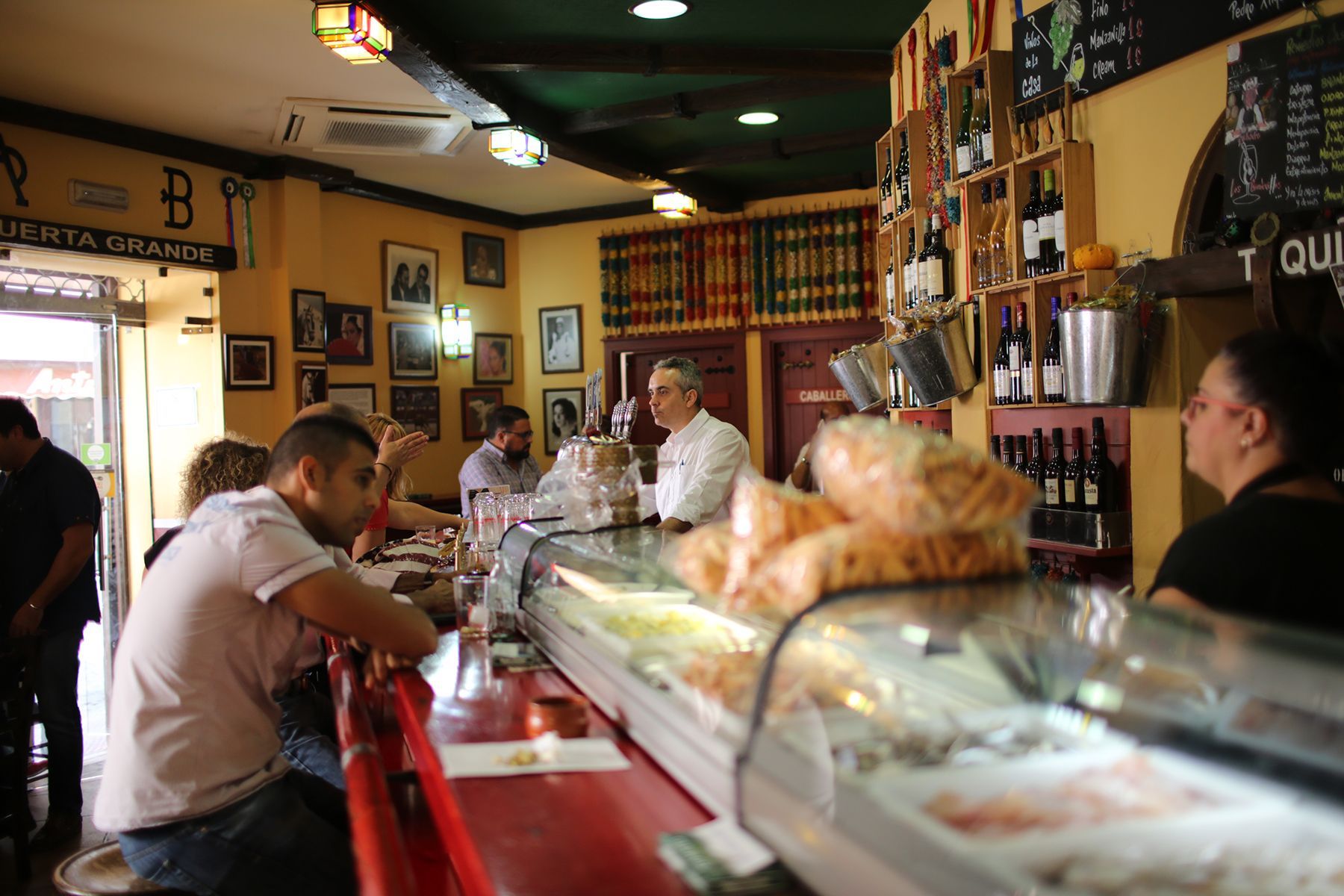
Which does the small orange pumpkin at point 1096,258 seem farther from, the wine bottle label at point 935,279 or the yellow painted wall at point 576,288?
the yellow painted wall at point 576,288

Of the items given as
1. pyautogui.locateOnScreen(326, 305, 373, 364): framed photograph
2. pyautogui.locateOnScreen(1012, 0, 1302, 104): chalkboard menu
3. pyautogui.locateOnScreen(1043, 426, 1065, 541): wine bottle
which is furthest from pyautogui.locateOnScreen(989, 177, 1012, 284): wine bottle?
pyautogui.locateOnScreen(326, 305, 373, 364): framed photograph

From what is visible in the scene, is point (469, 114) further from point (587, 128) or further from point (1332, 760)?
point (1332, 760)

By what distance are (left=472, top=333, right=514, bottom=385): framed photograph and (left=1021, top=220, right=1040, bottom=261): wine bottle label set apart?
6.23 metres

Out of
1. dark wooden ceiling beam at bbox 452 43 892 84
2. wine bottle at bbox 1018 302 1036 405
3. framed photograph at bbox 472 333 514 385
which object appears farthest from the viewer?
framed photograph at bbox 472 333 514 385

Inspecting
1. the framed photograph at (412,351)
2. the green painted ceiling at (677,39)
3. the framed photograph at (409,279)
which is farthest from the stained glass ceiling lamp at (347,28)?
the framed photograph at (412,351)

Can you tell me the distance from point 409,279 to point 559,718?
737 centimetres

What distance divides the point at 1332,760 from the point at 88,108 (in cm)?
709

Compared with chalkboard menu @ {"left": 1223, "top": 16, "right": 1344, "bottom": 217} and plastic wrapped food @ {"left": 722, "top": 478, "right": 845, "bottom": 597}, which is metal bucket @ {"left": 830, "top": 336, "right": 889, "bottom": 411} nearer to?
chalkboard menu @ {"left": 1223, "top": 16, "right": 1344, "bottom": 217}

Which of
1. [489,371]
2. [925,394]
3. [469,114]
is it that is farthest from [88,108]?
[925,394]

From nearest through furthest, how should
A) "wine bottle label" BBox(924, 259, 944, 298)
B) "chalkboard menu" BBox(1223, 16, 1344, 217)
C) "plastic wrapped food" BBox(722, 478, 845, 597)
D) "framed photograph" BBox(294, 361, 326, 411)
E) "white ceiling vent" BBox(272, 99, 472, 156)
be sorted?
1. "plastic wrapped food" BBox(722, 478, 845, 597)
2. "chalkboard menu" BBox(1223, 16, 1344, 217)
3. "wine bottle label" BBox(924, 259, 944, 298)
4. "white ceiling vent" BBox(272, 99, 472, 156)
5. "framed photograph" BBox(294, 361, 326, 411)

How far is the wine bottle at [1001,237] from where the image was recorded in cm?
409

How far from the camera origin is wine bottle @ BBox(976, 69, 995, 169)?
409cm

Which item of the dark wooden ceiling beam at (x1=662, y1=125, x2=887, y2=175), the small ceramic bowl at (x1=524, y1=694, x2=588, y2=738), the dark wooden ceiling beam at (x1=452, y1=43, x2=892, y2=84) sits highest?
the dark wooden ceiling beam at (x1=662, y1=125, x2=887, y2=175)

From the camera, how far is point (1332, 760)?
1020mm
